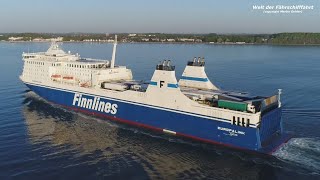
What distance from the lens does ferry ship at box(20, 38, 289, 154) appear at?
26125 mm

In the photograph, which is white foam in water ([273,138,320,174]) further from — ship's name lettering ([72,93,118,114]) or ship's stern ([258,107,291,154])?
ship's name lettering ([72,93,118,114])

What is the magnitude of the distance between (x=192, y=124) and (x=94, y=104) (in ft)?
40.2

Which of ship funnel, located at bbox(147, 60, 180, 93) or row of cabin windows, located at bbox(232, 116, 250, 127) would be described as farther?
ship funnel, located at bbox(147, 60, 180, 93)

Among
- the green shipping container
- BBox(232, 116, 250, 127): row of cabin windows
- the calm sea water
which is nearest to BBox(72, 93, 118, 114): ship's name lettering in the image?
the calm sea water

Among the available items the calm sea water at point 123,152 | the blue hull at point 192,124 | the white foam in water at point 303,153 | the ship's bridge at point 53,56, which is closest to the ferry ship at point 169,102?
the blue hull at point 192,124

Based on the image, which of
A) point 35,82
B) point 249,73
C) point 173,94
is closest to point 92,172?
point 173,94

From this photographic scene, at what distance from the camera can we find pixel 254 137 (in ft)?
82.9

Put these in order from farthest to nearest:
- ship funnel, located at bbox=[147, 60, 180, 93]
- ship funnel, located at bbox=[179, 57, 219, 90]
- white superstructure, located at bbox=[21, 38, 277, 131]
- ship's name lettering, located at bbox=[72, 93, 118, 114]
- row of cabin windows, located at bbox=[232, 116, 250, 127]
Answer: ship funnel, located at bbox=[179, 57, 219, 90] < ship's name lettering, located at bbox=[72, 93, 118, 114] < ship funnel, located at bbox=[147, 60, 180, 93] < white superstructure, located at bbox=[21, 38, 277, 131] < row of cabin windows, located at bbox=[232, 116, 250, 127]

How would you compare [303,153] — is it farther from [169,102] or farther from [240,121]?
[169,102]

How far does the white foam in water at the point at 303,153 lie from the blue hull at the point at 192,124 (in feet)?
2.21

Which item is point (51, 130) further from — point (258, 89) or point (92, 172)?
point (258, 89)

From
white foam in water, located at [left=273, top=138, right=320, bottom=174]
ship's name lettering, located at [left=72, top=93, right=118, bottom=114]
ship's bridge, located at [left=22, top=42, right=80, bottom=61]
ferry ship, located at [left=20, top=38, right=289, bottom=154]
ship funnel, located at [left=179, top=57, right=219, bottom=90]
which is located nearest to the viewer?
white foam in water, located at [left=273, top=138, right=320, bottom=174]

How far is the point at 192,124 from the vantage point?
28578mm

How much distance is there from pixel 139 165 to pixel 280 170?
959cm
